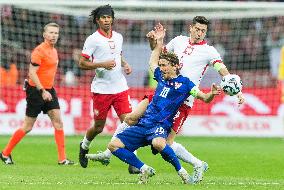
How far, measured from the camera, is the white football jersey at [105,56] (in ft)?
47.7

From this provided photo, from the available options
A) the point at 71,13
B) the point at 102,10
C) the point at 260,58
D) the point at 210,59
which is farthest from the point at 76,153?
the point at 260,58

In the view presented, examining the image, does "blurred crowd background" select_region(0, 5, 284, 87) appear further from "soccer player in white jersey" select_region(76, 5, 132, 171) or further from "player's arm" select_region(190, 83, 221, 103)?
"player's arm" select_region(190, 83, 221, 103)

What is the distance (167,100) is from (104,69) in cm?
282

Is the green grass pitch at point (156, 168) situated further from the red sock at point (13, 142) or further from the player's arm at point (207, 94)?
the player's arm at point (207, 94)

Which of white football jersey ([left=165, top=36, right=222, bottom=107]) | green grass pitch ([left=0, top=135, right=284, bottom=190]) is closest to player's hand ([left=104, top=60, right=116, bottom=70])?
white football jersey ([left=165, top=36, right=222, bottom=107])

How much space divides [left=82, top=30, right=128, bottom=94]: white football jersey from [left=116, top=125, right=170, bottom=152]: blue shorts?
265cm

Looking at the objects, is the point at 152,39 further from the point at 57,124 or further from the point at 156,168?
the point at 57,124

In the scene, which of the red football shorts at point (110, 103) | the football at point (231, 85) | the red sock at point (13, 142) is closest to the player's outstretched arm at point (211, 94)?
the football at point (231, 85)

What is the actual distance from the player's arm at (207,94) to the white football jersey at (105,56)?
288cm

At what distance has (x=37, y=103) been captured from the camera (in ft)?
51.8

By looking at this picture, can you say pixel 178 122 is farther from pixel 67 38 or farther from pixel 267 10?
pixel 67 38

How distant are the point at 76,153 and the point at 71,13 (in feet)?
22.9

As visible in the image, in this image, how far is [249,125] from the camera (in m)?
23.4

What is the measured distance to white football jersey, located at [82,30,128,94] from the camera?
14547 mm
